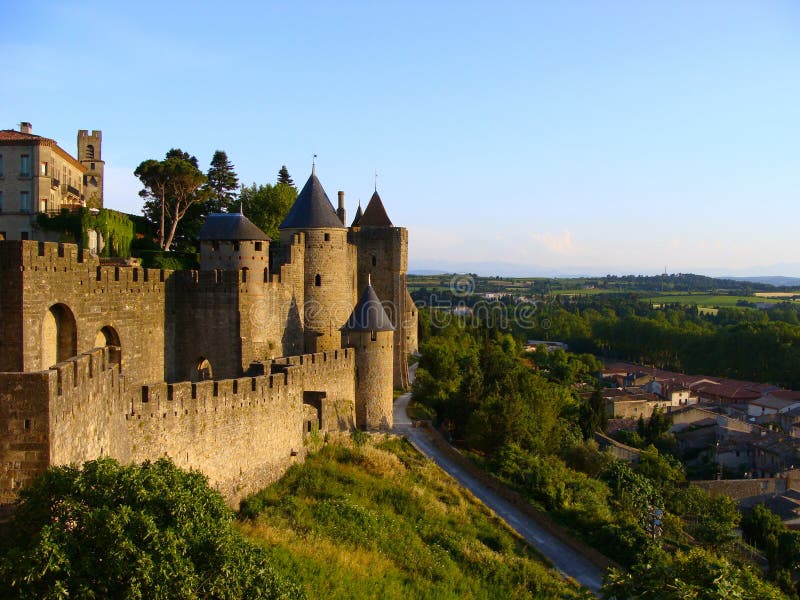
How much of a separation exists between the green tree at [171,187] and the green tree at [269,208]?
10.5 feet

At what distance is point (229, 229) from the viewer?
25.6 meters

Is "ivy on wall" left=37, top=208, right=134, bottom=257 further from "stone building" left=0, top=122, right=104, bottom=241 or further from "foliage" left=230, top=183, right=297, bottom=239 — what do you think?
"foliage" left=230, top=183, right=297, bottom=239

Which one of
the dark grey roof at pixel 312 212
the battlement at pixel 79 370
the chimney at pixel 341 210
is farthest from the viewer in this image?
the chimney at pixel 341 210

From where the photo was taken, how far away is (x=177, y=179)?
36.8m

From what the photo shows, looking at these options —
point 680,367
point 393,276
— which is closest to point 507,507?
point 393,276

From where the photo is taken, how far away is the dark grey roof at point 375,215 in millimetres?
35281

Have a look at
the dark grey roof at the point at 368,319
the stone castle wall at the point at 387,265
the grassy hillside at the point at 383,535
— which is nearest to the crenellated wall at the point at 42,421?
the grassy hillside at the point at 383,535

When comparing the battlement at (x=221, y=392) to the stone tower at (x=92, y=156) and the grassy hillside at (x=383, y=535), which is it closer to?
the grassy hillside at (x=383, y=535)

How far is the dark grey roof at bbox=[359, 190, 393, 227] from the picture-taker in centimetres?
3528

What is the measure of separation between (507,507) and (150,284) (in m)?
13.4

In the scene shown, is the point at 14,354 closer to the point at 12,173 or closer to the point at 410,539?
the point at 410,539

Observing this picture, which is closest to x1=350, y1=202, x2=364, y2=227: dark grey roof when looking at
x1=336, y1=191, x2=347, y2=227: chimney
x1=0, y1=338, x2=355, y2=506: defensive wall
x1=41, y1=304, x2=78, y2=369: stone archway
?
x1=336, y1=191, x2=347, y2=227: chimney

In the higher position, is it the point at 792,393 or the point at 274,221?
the point at 274,221

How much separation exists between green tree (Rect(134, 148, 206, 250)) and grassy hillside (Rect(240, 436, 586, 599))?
1876 centimetres
